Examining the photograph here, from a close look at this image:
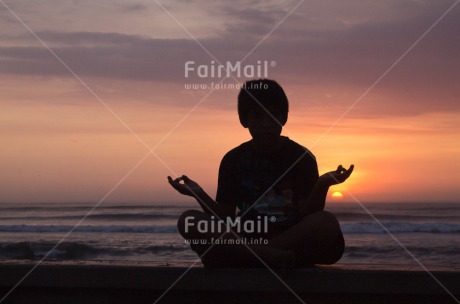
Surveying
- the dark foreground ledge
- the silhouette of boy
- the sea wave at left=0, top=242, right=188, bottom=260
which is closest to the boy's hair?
the silhouette of boy

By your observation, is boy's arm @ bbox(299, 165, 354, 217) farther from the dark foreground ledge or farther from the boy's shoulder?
the dark foreground ledge

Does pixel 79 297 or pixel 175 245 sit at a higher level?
pixel 79 297

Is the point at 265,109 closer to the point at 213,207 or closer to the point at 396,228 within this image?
the point at 213,207

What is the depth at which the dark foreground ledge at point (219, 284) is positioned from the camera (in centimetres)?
230

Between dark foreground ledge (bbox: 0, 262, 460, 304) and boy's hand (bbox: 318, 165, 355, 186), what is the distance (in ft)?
1.18

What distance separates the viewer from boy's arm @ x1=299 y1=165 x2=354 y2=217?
8.31ft

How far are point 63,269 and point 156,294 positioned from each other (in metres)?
0.39

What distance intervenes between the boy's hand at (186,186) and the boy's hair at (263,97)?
1.84 ft

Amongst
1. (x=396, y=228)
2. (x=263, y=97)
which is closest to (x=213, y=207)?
(x=263, y=97)

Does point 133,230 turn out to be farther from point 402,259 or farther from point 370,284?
point 370,284

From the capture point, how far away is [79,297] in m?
2.58

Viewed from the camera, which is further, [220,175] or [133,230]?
[133,230]

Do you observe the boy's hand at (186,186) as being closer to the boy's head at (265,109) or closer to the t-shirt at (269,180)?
the t-shirt at (269,180)

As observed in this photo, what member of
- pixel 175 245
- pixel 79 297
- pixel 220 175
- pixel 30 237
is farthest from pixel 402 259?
pixel 30 237
